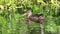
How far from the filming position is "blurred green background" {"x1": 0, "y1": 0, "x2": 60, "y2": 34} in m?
1.75

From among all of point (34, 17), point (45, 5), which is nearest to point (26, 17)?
point (34, 17)

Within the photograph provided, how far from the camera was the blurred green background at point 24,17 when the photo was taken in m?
1.75

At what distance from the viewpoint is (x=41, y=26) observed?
1.77 meters

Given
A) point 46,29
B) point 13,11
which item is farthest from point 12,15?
point 46,29

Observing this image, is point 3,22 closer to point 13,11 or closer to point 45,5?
point 13,11

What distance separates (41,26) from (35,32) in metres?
0.07

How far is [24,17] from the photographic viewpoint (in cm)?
178

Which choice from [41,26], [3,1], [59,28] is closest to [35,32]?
[41,26]

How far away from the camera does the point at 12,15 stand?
5.82ft

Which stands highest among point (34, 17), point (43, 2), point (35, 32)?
point (43, 2)

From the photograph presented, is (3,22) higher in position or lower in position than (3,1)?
lower

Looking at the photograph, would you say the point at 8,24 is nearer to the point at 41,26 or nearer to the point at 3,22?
the point at 3,22

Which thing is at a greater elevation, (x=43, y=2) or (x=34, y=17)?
Answer: (x=43, y=2)

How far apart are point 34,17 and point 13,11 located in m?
0.18
